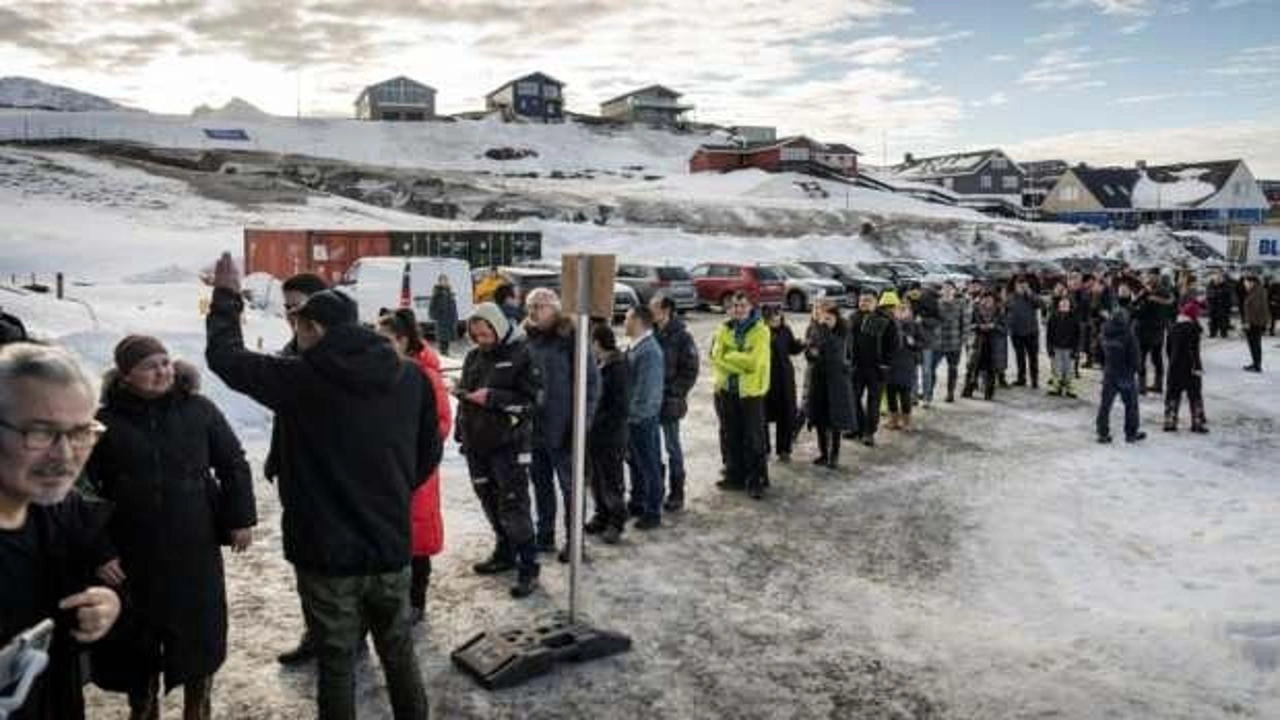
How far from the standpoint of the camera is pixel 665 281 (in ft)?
91.5

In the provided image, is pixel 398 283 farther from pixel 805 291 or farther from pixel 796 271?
pixel 796 271

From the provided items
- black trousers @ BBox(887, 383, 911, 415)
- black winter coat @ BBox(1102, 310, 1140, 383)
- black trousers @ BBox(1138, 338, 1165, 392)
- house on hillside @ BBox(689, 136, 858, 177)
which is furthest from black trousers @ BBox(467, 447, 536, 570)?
house on hillside @ BBox(689, 136, 858, 177)

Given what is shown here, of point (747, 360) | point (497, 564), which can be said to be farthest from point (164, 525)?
point (747, 360)

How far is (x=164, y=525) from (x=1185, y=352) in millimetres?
11852

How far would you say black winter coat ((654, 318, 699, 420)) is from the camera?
28.5ft

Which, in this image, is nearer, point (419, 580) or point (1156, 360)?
point (419, 580)

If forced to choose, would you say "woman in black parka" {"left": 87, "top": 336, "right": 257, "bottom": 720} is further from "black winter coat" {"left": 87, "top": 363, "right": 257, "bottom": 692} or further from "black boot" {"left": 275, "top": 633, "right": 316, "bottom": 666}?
"black boot" {"left": 275, "top": 633, "right": 316, "bottom": 666}

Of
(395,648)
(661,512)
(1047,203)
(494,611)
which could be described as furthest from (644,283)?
(1047,203)

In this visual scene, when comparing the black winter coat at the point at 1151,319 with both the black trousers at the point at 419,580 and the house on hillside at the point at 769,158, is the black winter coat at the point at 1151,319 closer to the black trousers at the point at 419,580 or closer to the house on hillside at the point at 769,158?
the black trousers at the point at 419,580

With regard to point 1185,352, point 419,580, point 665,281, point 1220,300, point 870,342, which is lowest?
point 419,580

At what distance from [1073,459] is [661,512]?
5.07 meters

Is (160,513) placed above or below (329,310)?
below

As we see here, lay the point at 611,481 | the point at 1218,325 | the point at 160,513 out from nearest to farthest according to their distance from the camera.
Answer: the point at 160,513, the point at 611,481, the point at 1218,325

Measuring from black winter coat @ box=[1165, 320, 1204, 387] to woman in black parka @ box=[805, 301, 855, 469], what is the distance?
15.8 ft
